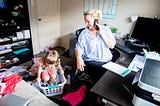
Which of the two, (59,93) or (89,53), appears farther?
(89,53)

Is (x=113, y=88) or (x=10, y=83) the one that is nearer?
(x=113, y=88)

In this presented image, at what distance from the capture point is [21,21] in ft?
9.16

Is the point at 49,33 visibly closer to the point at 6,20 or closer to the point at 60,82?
the point at 6,20

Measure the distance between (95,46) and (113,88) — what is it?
28.5 inches

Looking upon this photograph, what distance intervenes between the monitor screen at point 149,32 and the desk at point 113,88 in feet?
3.28

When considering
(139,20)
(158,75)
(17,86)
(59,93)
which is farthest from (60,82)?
(139,20)

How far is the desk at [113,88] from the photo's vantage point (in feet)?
2.97

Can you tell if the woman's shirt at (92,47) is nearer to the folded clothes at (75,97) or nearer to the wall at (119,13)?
the folded clothes at (75,97)

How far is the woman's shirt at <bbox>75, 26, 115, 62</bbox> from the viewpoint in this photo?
64.2 inches

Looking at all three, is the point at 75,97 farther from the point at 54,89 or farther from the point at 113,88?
the point at 113,88

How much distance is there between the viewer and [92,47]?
1650 millimetres

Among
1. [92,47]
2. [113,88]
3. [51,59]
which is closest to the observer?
[113,88]

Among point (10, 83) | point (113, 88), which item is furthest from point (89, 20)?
point (10, 83)

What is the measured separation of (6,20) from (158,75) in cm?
275
